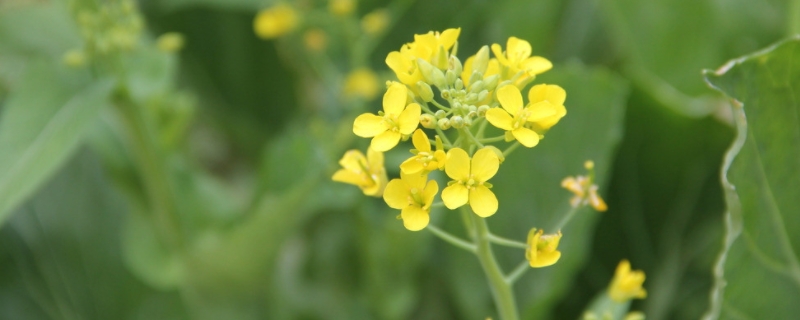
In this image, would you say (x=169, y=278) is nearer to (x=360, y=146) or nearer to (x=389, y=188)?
(x=360, y=146)

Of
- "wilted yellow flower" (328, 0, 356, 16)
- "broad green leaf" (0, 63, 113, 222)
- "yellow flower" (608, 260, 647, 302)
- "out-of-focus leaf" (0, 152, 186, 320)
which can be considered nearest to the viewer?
"yellow flower" (608, 260, 647, 302)

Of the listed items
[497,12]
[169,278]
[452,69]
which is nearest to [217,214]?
[169,278]

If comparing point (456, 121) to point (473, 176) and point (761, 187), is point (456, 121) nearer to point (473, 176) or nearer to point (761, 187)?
point (473, 176)

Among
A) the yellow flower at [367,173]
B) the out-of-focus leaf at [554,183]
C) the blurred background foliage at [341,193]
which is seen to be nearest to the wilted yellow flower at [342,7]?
the blurred background foliage at [341,193]

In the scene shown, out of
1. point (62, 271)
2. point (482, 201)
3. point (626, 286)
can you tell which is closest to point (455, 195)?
point (482, 201)

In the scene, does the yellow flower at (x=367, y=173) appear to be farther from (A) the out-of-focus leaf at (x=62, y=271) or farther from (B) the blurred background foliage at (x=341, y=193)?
(A) the out-of-focus leaf at (x=62, y=271)

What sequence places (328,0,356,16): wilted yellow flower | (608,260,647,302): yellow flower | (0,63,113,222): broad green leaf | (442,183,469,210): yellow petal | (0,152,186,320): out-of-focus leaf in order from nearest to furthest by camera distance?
1. (442,183,469,210): yellow petal
2. (608,260,647,302): yellow flower
3. (0,63,113,222): broad green leaf
4. (328,0,356,16): wilted yellow flower
5. (0,152,186,320): out-of-focus leaf

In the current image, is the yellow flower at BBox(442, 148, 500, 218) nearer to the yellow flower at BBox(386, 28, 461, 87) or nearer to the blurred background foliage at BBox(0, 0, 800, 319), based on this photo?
the yellow flower at BBox(386, 28, 461, 87)

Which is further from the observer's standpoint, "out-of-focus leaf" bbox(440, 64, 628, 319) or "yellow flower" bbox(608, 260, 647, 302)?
"out-of-focus leaf" bbox(440, 64, 628, 319)

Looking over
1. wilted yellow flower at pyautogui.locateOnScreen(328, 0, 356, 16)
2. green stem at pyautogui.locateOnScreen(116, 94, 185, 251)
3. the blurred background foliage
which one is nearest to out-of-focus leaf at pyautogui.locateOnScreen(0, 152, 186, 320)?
the blurred background foliage
